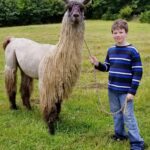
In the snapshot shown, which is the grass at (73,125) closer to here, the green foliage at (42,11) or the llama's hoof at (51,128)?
the llama's hoof at (51,128)

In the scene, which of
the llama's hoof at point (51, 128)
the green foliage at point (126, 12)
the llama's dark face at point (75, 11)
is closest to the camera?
the llama's dark face at point (75, 11)

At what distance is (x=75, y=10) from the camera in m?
6.11

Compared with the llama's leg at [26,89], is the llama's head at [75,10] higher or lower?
higher

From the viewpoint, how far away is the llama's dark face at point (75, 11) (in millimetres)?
6070

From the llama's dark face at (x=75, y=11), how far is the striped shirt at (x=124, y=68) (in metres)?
0.73

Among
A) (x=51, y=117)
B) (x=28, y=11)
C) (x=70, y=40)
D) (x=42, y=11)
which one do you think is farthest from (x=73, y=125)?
(x=42, y=11)

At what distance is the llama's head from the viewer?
239 inches

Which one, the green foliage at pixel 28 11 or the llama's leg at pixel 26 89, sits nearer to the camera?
the llama's leg at pixel 26 89

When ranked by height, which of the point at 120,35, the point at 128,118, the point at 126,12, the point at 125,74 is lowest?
the point at 126,12

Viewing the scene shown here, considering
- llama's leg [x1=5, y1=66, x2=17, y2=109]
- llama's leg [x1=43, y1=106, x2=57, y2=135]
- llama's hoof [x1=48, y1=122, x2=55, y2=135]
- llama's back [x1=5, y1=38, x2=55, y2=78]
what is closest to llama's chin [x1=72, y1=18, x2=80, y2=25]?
llama's back [x1=5, y1=38, x2=55, y2=78]

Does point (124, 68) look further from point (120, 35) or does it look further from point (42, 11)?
point (42, 11)

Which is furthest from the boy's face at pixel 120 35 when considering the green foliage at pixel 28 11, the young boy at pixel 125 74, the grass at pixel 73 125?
the green foliage at pixel 28 11

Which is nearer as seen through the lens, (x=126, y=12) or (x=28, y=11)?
(x=28, y=11)

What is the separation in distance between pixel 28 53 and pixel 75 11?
1647 millimetres
